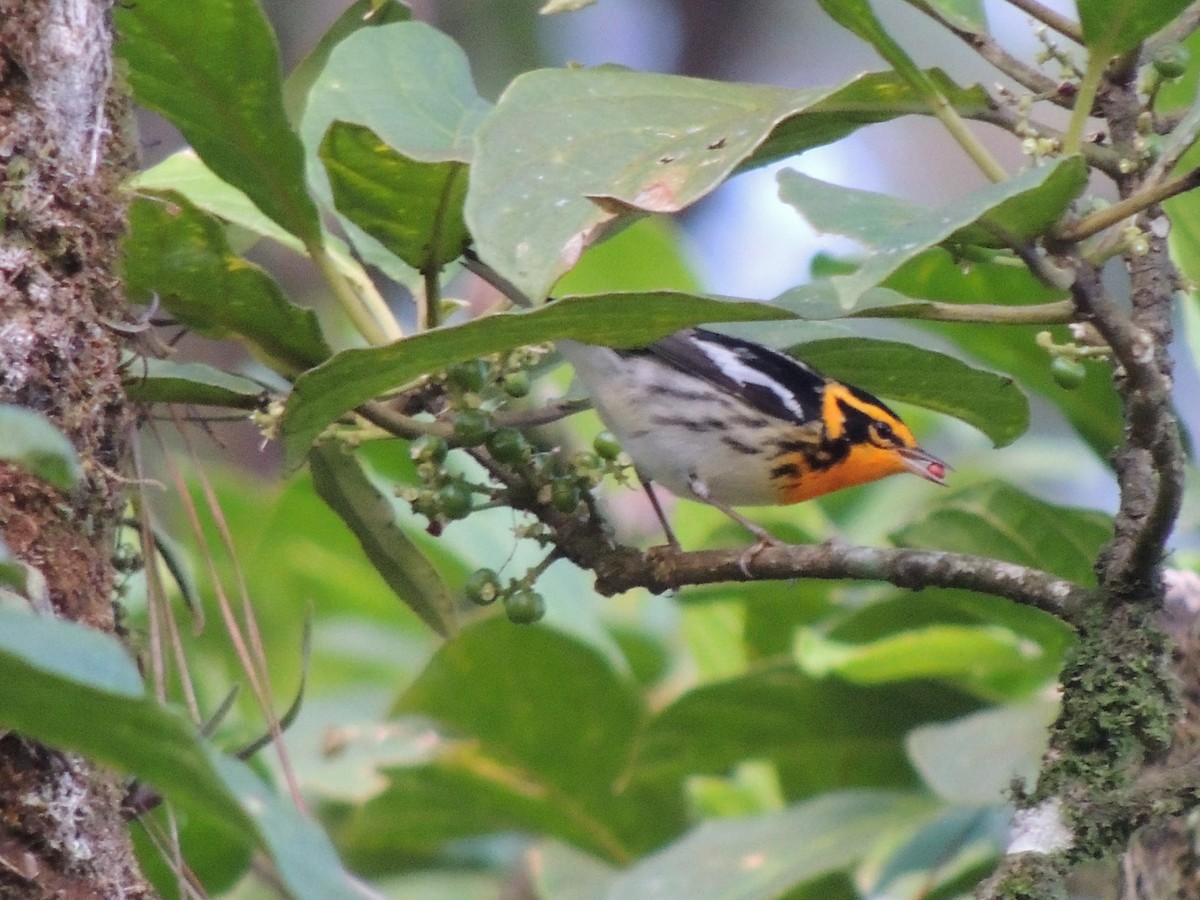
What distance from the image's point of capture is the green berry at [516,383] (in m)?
1.85

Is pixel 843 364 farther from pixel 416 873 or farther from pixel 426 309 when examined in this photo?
pixel 416 873

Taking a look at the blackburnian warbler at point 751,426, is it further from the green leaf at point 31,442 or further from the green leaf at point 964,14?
the green leaf at point 31,442

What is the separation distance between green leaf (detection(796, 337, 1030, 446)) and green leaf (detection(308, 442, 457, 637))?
0.61 m

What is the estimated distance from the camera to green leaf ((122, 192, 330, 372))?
1.75 m

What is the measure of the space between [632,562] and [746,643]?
141 cm

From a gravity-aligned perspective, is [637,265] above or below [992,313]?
above

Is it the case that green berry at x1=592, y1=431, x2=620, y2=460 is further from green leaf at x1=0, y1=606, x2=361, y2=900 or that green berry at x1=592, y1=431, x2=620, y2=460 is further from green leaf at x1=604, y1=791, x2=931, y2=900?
green leaf at x1=0, y1=606, x2=361, y2=900

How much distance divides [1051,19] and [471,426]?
0.84 m

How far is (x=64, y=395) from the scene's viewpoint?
4.94 feet

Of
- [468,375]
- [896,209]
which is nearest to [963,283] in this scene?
[468,375]

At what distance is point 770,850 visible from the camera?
2561mm

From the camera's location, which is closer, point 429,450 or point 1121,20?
point 1121,20

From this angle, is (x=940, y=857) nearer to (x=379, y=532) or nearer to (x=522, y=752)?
(x=522, y=752)

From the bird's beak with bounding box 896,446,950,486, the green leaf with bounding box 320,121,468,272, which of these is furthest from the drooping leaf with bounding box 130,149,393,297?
the bird's beak with bounding box 896,446,950,486
